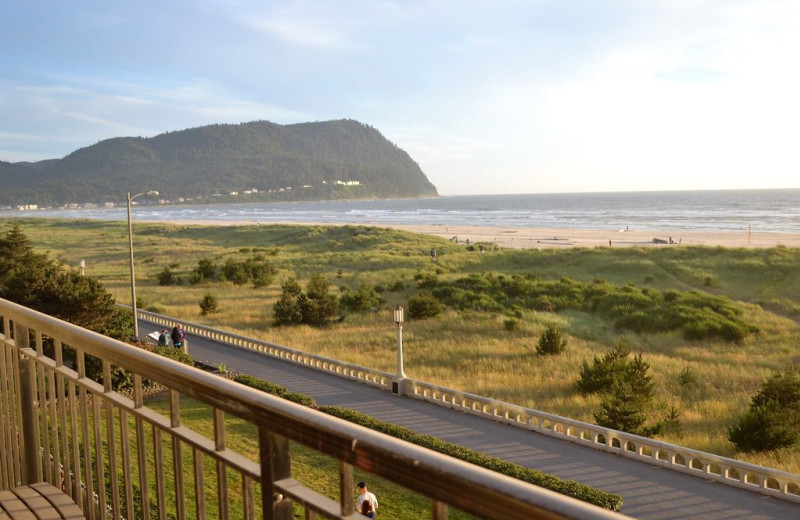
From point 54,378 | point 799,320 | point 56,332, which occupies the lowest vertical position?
point 799,320

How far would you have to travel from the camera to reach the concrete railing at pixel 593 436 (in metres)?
12.1

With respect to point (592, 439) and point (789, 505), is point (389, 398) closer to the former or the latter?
point (592, 439)

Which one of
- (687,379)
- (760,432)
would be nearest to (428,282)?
(687,379)

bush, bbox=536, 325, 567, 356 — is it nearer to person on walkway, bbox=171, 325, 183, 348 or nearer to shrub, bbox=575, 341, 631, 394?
shrub, bbox=575, 341, 631, 394

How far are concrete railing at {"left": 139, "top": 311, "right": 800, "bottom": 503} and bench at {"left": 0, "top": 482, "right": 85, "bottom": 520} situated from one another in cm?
1222

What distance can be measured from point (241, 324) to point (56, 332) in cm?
2967

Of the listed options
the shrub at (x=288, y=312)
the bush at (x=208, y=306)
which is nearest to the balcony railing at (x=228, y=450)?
the shrub at (x=288, y=312)

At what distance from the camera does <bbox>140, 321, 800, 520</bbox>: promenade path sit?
11.4 m

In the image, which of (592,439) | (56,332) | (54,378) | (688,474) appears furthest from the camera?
(592,439)

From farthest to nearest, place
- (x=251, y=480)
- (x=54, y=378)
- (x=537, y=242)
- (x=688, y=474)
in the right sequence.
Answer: (x=537, y=242), (x=688, y=474), (x=54, y=378), (x=251, y=480)

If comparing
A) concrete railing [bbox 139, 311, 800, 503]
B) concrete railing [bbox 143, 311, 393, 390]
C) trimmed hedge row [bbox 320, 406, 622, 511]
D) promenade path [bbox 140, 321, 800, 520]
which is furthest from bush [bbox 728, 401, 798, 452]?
concrete railing [bbox 143, 311, 393, 390]

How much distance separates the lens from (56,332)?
2.90 meters

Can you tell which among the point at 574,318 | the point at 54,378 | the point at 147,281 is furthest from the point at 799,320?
the point at 147,281

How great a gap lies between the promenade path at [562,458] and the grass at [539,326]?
8.87ft
